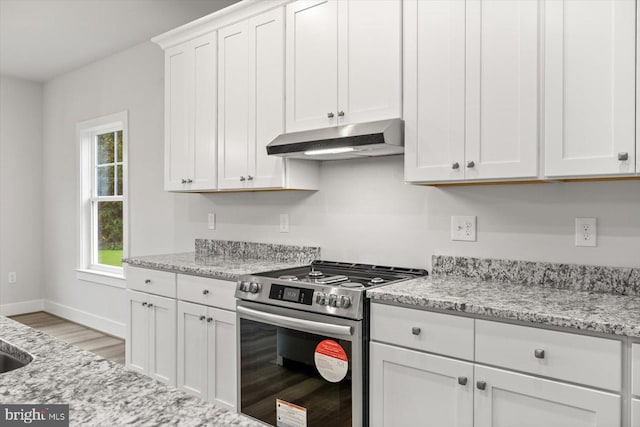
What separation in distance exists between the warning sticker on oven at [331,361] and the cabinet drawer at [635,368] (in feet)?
3.41

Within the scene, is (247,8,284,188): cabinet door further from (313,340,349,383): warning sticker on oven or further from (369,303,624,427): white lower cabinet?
(369,303,624,427): white lower cabinet

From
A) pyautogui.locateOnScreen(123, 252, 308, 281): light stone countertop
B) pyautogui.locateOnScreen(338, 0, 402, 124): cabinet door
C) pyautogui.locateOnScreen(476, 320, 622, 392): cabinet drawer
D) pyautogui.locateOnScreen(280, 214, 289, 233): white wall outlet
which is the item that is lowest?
pyautogui.locateOnScreen(476, 320, 622, 392): cabinet drawer

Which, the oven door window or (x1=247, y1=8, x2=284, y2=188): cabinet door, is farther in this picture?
(x1=247, y1=8, x2=284, y2=188): cabinet door

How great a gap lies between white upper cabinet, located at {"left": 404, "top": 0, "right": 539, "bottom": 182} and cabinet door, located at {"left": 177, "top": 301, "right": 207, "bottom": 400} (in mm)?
1504

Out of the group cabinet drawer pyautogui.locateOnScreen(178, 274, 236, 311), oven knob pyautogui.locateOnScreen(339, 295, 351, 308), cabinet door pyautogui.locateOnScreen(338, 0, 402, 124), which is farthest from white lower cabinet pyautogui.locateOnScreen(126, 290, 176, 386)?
cabinet door pyautogui.locateOnScreen(338, 0, 402, 124)

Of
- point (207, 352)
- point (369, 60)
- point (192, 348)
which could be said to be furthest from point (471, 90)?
point (192, 348)

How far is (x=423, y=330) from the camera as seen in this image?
1.87 metres

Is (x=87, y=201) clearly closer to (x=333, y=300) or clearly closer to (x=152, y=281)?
(x=152, y=281)

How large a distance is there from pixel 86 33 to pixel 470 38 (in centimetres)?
350

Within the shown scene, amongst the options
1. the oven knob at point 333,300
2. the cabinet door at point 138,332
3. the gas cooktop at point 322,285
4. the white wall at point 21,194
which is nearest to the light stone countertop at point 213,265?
the gas cooktop at point 322,285

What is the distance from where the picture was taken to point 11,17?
149 inches

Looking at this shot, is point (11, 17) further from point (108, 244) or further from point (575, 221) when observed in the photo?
point (575, 221)

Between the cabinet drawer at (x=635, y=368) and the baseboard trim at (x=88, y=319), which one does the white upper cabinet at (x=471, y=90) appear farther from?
the baseboard trim at (x=88, y=319)

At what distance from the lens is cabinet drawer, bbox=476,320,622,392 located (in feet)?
4.86
